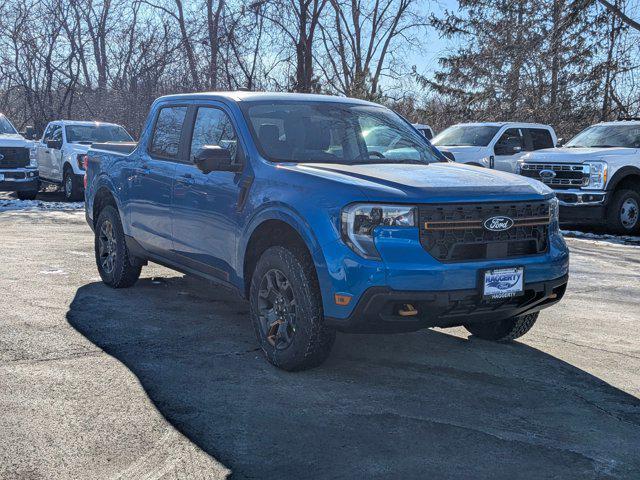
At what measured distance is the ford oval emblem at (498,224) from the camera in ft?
15.7

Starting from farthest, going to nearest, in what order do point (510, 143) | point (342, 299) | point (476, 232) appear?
point (510, 143) → point (476, 232) → point (342, 299)

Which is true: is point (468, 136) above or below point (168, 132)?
below

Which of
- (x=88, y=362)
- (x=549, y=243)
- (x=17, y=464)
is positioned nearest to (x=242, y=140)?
(x=88, y=362)

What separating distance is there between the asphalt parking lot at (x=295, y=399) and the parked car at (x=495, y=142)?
30.6 feet

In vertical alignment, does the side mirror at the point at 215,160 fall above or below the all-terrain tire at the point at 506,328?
above

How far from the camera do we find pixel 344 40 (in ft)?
124

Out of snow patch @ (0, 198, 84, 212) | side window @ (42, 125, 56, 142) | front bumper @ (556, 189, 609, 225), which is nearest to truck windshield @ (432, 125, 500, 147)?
front bumper @ (556, 189, 609, 225)

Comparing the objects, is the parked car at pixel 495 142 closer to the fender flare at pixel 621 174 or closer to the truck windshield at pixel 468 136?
the truck windshield at pixel 468 136

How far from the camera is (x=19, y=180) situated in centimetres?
1736

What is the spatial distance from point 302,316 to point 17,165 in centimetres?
1418

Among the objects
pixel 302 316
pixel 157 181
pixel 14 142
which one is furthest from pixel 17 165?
pixel 302 316

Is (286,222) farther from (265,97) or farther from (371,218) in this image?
(265,97)

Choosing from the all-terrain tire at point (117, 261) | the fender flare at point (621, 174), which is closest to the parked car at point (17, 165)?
the all-terrain tire at point (117, 261)

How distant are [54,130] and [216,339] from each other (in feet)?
50.0
